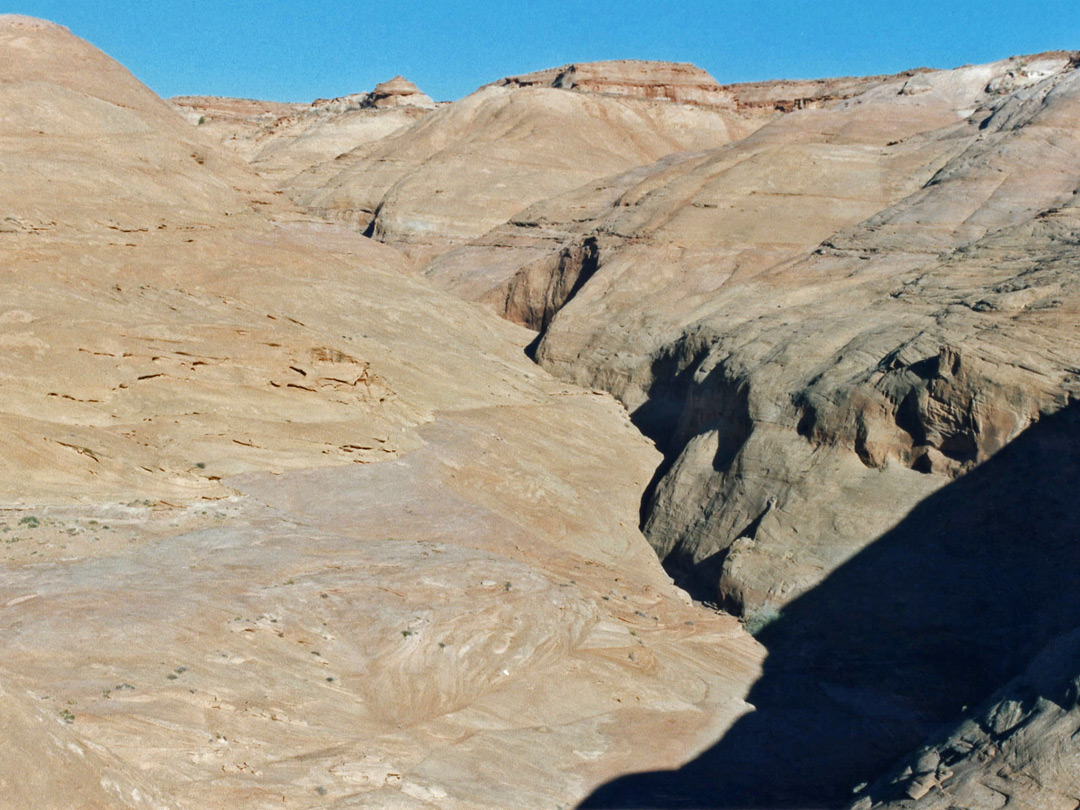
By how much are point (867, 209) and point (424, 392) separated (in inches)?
564

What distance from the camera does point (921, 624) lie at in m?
17.0

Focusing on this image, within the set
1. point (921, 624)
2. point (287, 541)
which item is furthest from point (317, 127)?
point (921, 624)

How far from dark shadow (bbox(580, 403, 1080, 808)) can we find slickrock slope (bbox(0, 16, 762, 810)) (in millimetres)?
807

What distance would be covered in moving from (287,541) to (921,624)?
9.26m

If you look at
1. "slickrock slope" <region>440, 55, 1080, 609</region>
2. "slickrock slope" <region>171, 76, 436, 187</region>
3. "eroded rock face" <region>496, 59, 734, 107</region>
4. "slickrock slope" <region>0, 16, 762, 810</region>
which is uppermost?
"eroded rock face" <region>496, 59, 734, 107</region>

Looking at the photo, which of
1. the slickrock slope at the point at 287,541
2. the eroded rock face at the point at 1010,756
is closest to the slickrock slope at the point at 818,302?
the slickrock slope at the point at 287,541

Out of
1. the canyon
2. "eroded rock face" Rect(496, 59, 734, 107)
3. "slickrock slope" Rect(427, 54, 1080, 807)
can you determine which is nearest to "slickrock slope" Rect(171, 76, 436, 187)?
"eroded rock face" Rect(496, 59, 734, 107)

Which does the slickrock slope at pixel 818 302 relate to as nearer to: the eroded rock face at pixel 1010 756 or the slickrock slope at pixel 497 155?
the slickrock slope at pixel 497 155

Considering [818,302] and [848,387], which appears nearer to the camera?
[848,387]

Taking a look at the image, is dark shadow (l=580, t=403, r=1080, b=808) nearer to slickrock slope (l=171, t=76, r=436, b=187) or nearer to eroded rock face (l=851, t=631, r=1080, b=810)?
eroded rock face (l=851, t=631, r=1080, b=810)

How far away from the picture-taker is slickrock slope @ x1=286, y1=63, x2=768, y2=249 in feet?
145

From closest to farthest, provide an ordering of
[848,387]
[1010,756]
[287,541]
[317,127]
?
[1010,756] → [287,541] → [848,387] → [317,127]

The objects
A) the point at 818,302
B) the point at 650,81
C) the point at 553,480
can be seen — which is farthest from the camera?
the point at 650,81

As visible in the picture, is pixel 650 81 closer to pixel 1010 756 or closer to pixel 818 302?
pixel 818 302
